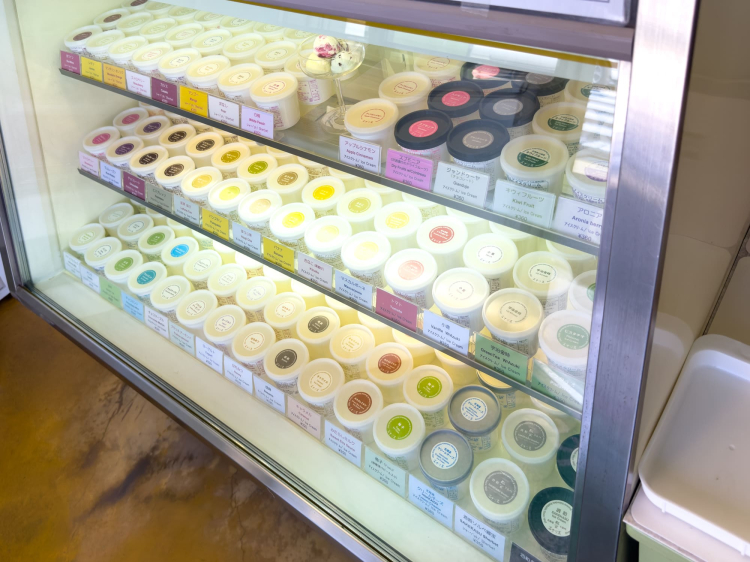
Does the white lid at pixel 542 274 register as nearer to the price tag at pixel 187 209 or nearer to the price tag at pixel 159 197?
the price tag at pixel 187 209

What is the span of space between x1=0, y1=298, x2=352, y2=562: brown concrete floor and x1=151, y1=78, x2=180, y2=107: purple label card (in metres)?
0.98

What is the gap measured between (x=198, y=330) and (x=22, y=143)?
32.9 inches

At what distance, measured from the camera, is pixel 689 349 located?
3.48 feet

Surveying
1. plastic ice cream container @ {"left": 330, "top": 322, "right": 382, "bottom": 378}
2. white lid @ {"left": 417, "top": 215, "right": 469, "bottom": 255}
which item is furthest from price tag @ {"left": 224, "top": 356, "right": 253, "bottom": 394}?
white lid @ {"left": 417, "top": 215, "right": 469, "bottom": 255}

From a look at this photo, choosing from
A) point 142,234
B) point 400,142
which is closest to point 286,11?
point 400,142

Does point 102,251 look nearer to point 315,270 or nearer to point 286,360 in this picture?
point 286,360

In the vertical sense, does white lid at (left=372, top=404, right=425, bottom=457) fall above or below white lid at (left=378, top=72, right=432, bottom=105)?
below

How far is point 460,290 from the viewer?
118cm

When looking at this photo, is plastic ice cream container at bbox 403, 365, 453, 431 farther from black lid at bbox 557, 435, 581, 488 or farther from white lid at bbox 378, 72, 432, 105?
white lid at bbox 378, 72, 432, 105

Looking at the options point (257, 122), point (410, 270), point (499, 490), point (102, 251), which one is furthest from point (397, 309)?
point (102, 251)

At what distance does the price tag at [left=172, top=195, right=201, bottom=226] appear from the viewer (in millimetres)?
1592

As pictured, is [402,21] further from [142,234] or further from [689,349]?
[142,234]

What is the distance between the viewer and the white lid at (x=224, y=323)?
1626mm

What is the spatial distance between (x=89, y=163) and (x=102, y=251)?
286 mm
